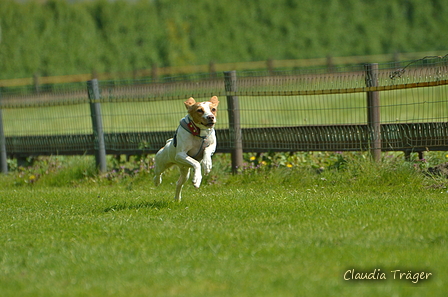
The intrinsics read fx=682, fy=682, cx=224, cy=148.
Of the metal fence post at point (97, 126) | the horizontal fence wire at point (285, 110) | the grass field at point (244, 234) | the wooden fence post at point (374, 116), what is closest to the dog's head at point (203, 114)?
the grass field at point (244, 234)

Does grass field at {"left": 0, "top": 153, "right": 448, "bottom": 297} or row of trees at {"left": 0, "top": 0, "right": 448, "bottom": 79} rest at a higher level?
row of trees at {"left": 0, "top": 0, "right": 448, "bottom": 79}

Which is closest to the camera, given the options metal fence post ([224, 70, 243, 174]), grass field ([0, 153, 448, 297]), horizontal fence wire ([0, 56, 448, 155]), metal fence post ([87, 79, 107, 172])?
grass field ([0, 153, 448, 297])

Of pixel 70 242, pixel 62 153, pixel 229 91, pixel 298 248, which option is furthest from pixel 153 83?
pixel 298 248

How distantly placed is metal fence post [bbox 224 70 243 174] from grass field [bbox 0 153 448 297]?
0.35 metres

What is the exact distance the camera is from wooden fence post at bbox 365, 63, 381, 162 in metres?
10.1

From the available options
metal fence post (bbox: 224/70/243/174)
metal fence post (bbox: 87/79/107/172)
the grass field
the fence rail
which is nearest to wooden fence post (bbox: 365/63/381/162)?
the fence rail

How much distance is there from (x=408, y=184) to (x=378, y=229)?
10.5ft

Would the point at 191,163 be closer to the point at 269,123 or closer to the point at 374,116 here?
the point at 374,116

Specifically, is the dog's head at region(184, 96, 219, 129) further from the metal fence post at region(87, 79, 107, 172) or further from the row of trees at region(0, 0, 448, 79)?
the row of trees at region(0, 0, 448, 79)

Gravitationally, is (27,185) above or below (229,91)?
below

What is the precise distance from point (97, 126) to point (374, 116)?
17.1 ft

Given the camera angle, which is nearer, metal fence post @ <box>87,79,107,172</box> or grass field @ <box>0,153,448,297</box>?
grass field @ <box>0,153,448,297</box>

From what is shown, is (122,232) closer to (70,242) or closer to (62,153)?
(70,242)

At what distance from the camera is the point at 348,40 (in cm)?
4088
